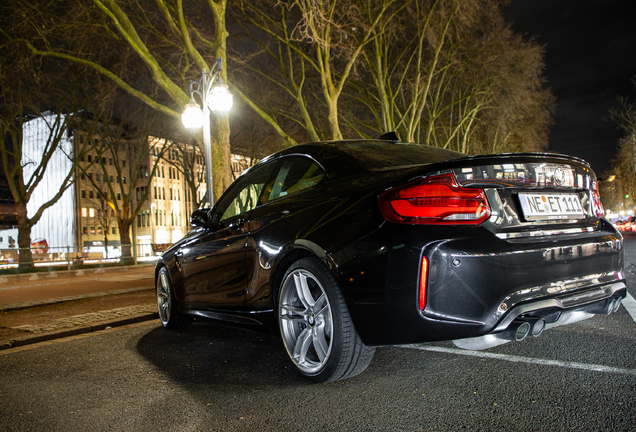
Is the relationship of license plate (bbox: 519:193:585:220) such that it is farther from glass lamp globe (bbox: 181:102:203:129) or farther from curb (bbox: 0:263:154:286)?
curb (bbox: 0:263:154:286)

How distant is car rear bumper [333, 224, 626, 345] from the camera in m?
2.50

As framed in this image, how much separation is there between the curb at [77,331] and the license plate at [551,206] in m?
4.88

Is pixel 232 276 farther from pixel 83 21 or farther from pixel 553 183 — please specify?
pixel 83 21

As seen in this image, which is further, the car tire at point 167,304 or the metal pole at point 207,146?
the metal pole at point 207,146

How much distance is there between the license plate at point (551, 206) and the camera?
2736mm

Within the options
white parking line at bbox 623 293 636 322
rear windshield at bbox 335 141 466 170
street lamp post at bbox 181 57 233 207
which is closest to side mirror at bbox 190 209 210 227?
rear windshield at bbox 335 141 466 170

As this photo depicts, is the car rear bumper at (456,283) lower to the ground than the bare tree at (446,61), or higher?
lower

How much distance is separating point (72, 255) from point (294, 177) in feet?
68.4

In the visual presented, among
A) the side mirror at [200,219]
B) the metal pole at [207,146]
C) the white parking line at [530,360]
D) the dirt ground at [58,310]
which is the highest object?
the metal pole at [207,146]

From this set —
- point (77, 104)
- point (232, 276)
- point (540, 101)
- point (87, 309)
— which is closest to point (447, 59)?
point (540, 101)

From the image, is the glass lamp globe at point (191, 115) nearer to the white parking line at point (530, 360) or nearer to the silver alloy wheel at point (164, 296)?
the silver alloy wheel at point (164, 296)

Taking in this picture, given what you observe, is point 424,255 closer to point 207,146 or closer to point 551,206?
point 551,206

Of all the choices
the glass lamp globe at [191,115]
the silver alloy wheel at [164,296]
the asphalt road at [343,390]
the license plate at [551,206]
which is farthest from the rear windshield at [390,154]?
the glass lamp globe at [191,115]

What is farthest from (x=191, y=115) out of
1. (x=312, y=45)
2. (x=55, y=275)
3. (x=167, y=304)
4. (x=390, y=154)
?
(x=55, y=275)
